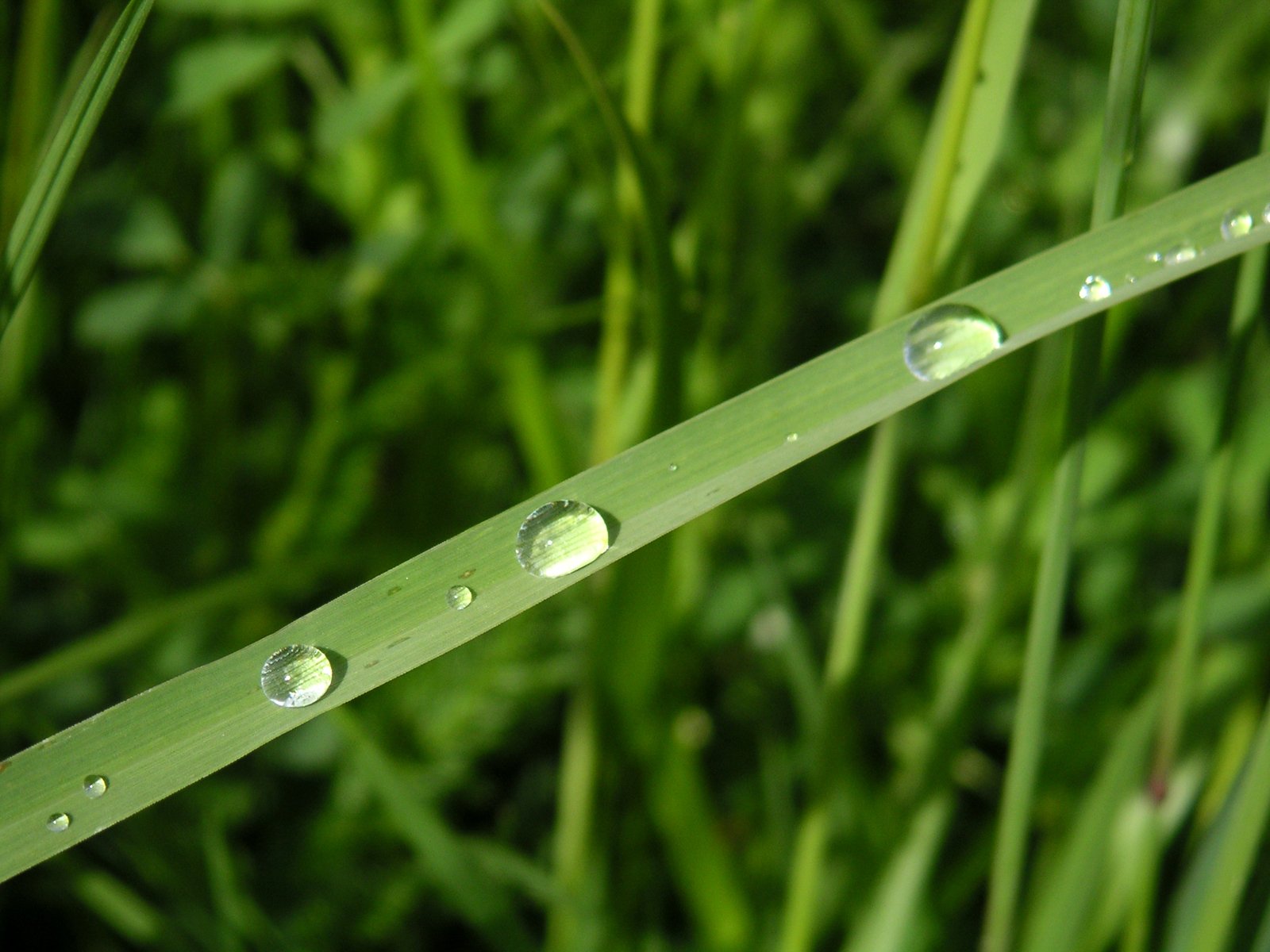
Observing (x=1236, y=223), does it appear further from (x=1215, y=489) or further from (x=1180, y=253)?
(x=1215, y=489)

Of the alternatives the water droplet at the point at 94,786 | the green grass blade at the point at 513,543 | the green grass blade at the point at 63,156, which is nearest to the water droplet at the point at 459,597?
the green grass blade at the point at 513,543

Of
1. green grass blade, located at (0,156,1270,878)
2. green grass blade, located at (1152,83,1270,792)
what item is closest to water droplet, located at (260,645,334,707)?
green grass blade, located at (0,156,1270,878)

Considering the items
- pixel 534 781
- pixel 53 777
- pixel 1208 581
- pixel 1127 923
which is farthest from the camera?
pixel 534 781

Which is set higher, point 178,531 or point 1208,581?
point 178,531

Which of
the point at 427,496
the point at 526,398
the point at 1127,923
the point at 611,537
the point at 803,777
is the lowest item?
the point at 1127,923

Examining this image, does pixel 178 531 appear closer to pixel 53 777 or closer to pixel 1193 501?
pixel 53 777

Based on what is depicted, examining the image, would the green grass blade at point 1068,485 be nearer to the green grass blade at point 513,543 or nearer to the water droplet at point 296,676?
the green grass blade at point 513,543

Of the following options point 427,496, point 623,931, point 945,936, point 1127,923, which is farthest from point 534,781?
point 1127,923

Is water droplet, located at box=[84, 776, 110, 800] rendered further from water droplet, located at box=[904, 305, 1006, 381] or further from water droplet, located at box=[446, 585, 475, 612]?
water droplet, located at box=[904, 305, 1006, 381]

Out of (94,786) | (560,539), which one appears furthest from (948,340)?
(94,786)
